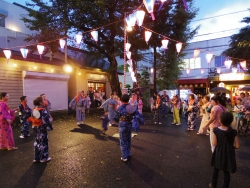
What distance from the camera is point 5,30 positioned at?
52.1ft

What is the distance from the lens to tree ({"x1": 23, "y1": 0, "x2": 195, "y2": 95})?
13.7 meters

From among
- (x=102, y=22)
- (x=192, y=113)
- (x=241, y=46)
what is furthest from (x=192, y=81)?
(x=192, y=113)

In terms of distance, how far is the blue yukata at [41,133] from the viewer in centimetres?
516

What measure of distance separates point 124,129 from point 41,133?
2171mm

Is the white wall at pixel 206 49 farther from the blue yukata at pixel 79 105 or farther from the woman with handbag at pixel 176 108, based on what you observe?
the blue yukata at pixel 79 105

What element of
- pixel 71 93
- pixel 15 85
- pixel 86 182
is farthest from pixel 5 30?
pixel 86 182

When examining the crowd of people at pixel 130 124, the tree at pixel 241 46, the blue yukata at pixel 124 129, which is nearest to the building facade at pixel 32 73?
the crowd of people at pixel 130 124

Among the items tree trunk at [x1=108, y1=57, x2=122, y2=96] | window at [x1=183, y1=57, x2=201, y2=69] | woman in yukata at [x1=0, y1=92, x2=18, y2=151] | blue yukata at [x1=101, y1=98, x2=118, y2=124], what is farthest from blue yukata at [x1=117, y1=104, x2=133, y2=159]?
window at [x1=183, y1=57, x2=201, y2=69]

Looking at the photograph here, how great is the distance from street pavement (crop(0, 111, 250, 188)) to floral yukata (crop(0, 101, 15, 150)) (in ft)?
1.25

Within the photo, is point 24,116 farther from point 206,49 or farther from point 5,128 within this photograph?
point 206,49

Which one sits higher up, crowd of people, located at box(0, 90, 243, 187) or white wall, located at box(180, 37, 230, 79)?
white wall, located at box(180, 37, 230, 79)

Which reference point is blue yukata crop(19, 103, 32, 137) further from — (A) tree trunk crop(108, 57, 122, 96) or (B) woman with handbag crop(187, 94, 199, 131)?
(A) tree trunk crop(108, 57, 122, 96)

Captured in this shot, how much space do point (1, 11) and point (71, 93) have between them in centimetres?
914

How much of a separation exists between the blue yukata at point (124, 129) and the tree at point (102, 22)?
758 centimetres
